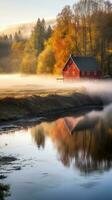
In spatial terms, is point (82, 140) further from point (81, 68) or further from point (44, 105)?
point (81, 68)

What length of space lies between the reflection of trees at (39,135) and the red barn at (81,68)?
186 feet

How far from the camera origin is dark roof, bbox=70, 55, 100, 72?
11544cm

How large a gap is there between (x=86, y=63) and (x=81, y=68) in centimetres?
246

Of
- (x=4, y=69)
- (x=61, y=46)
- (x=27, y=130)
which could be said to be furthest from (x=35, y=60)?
(x=27, y=130)

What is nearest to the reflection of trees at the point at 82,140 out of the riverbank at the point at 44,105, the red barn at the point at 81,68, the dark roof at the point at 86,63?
the riverbank at the point at 44,105

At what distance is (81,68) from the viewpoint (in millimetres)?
117750

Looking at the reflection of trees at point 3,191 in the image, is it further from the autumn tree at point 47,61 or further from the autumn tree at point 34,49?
the autumn tree at point 34,49

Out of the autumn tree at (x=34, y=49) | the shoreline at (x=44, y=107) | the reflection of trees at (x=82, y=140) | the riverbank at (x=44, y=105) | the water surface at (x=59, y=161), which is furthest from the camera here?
the autumn tree at (x=34, y=49)

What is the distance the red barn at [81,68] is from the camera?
116m

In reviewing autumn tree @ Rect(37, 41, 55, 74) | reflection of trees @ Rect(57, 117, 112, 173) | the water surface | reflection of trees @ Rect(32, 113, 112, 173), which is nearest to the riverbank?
reflection of trees @ Rect(32, 113, 112, 173)

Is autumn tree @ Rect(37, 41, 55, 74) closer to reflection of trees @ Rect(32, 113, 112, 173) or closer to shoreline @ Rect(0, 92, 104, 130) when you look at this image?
shoreline @ Rect(0, 92, 104, 130)

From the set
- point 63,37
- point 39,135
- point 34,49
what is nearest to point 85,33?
point 63,37

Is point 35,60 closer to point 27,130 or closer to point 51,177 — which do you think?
point 27,130

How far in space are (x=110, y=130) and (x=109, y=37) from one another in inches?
2745
